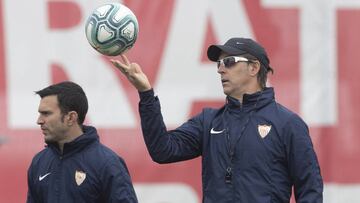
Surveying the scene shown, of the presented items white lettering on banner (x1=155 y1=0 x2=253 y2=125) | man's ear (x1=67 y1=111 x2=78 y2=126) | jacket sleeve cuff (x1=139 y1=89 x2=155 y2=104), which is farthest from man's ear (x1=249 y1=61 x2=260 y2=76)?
white lettering on banner (x1=155 y1=0 x2=253 y2=125)

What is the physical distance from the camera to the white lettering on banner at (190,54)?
5.07m

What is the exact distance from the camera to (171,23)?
5.10 metres

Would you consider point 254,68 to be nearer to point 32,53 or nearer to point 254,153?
point 254,153

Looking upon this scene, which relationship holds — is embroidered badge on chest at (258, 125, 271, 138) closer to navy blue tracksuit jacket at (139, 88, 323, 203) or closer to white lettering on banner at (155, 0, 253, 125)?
navy blue tracksuit jacket at (139, 88, 323, 203)

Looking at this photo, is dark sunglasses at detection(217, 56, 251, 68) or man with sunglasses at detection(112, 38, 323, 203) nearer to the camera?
man with sunglasses at detection(112, 38, 323, 203)

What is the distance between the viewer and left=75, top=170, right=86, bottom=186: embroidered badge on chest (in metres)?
3.51

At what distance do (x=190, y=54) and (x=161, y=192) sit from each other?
2.88ft

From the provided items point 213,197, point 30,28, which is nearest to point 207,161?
point 213,197

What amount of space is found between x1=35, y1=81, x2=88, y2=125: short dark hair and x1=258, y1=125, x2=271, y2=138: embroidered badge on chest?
32.2 inches

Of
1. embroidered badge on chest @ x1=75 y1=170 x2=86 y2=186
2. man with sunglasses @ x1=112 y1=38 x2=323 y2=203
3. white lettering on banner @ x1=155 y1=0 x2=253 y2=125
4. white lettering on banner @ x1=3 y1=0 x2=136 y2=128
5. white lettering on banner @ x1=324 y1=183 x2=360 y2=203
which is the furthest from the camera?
white lettering on banner @ x1=324 y1=183 x2=360 y2=203

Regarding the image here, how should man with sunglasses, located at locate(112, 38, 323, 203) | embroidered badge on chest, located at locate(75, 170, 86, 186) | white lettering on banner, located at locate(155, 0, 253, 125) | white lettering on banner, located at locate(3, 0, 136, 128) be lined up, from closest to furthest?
man with sunglasses, located at locate(112, 38, 323, 203) < embroidered badge on chest, located at locate(75, 170, 86, 186) < white lettering on banner, located at locate(3, 0, 136, 128) < white lettering on banner, located at locate(155, 0, 253, 125)

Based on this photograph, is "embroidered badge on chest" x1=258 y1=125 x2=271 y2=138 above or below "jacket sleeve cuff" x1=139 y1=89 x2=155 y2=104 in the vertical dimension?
below

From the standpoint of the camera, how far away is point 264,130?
3.47 m

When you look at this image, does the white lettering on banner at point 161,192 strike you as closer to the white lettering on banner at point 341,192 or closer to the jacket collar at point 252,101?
the white lettering on banner at point 341,192
